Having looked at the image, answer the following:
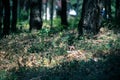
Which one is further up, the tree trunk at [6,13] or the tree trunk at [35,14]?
the tree trunk at [6,13]

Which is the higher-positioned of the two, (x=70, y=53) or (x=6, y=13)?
(x=6, y=13)

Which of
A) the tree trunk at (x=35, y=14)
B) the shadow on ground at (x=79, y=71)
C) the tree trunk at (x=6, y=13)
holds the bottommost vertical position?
the shadow on ground at (x=79, y=71)

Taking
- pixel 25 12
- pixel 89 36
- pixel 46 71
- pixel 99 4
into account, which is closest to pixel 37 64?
pixel 46 71

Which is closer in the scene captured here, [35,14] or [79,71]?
[79,71]

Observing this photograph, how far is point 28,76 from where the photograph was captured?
1067cm

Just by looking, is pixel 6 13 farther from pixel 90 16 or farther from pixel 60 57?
pixel 60 57

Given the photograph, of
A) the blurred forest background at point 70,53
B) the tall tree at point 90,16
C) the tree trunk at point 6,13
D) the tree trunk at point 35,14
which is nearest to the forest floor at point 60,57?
the blurred forest background at point 70,53

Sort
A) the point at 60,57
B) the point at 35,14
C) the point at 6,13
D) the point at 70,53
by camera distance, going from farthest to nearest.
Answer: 1. the point at 6,13
2. the point at 35,14
3. the point at 70,53
4. the point at 60,57

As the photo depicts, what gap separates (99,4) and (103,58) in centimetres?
366

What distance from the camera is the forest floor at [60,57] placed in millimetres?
10055

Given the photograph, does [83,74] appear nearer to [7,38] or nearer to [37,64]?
[37,64]

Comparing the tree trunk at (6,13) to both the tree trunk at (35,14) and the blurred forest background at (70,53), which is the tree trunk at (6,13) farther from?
the blurred forest background at (70,53)

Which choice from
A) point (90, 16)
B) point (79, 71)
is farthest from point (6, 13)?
point (79, 71)

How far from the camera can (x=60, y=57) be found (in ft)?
40.2
